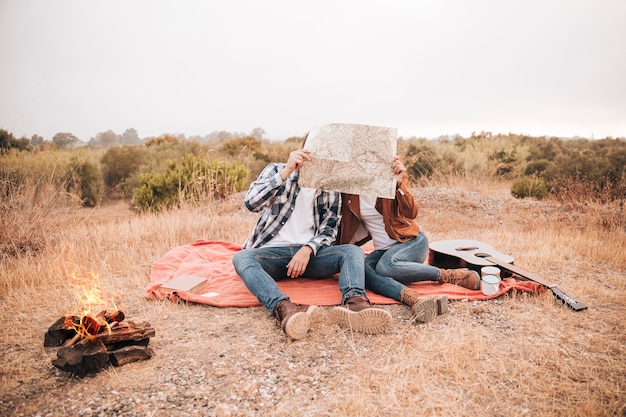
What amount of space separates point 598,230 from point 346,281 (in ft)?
12.8

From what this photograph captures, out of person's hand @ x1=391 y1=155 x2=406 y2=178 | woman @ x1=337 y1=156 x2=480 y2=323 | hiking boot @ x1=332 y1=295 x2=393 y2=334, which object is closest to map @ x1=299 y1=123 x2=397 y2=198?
person's hand @ x1=391 y1=155 x2=406 y2=178

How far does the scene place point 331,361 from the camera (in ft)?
7.39

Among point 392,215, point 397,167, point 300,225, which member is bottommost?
point 300,225

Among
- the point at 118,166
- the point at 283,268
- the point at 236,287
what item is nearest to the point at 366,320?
the point at 283,268

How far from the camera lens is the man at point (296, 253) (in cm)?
253

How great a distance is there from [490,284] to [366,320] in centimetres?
116

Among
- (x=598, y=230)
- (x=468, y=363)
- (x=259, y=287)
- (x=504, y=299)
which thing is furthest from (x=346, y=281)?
(x=598, y=230)

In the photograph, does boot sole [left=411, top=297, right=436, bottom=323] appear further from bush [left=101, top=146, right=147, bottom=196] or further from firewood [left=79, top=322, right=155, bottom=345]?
bush [left=101, top=146, right=147, bottom=196]

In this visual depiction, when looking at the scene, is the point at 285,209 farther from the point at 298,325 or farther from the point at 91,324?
the point at 91,324

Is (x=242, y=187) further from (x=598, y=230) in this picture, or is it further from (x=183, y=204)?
(x=598, y=230)

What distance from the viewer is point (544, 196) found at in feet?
26.7

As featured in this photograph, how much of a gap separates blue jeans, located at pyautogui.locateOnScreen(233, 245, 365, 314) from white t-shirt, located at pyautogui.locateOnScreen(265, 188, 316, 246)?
9 centimetres

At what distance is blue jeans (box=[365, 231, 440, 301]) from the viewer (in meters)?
3.11

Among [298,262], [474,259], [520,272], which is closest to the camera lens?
[298,262]
